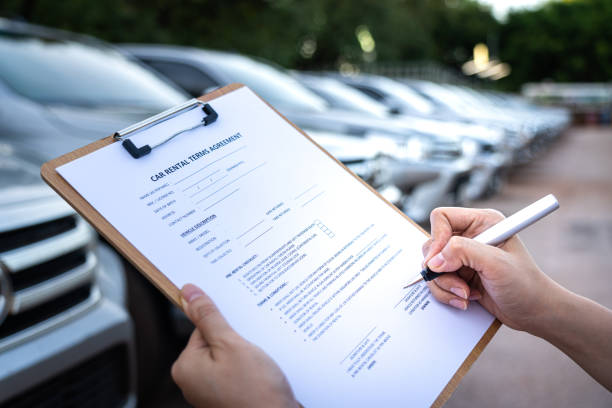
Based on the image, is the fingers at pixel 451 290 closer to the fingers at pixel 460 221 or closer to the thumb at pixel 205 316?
the fingers at pixel 460 221

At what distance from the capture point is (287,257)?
38.9 inches

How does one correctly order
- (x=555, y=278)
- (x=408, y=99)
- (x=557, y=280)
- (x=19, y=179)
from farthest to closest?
(x=408, y=99)
(x=555, y=278)
(x=557, y=280)
(x=19, y=179)

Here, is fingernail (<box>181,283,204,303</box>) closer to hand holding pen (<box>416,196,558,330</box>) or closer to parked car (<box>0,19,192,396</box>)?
hand holding pen (<box>416,196,558,330</box>)

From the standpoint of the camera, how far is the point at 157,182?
38.0 inches

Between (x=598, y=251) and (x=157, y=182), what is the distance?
15.0ft

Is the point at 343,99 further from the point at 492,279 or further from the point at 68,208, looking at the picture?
the point at 492,279

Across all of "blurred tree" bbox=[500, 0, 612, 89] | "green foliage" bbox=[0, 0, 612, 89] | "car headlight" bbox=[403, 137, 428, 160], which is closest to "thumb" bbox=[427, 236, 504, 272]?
"car headlight" bbox=[403, 137, 428, 160]

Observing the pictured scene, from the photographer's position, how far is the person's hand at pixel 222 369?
0.82 metres

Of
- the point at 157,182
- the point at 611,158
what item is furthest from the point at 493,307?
the point at 611,158

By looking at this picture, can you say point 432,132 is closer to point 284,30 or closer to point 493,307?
point 493,307

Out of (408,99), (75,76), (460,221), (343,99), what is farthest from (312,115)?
(408,99)

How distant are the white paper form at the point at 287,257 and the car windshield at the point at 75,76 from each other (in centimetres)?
206

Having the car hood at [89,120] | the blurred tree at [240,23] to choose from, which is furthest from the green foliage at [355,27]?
the car hood at [89,120]

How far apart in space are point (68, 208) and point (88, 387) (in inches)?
21.6
